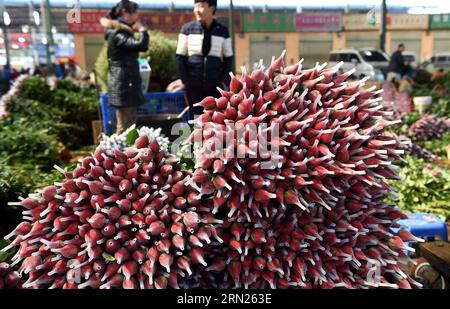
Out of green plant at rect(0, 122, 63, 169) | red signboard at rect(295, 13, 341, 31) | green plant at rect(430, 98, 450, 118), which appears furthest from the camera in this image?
red signboard at rect(295, 13, 341, 31)

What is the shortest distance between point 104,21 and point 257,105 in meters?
2.82

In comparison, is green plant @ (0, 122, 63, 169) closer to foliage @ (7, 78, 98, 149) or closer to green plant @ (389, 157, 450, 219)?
foliage @ (7, 78, 98, 149)

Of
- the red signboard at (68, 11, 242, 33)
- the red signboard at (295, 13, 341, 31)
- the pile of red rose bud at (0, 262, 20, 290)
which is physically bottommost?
the pile of red rose bud at (0, 262, 20, 290)

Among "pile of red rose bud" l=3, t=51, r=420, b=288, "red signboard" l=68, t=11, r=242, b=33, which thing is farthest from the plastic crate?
"pile of red rose bud" l=3, t=51, r=420, b=288

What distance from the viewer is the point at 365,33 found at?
72.0 ft

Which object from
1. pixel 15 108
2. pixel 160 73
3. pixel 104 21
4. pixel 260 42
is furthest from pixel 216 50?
pixel 260 42

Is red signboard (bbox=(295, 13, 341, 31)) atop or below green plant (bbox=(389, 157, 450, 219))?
atop

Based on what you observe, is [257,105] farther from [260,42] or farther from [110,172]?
[260,42]

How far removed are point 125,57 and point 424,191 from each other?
2575 millimetres

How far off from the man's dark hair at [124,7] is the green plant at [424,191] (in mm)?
2443

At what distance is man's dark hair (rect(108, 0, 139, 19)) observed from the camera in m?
3.57

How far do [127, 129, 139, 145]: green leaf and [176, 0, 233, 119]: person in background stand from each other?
7.57ft

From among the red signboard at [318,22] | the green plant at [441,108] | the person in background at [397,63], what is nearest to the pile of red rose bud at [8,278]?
the green plant at [441,108]

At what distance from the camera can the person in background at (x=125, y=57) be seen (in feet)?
11.8
